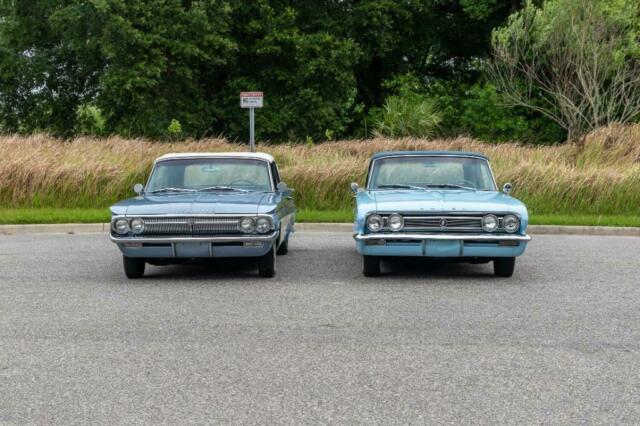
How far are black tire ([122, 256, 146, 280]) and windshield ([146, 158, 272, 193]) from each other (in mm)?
1115

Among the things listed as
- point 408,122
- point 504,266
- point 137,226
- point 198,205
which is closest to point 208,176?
point 198,205

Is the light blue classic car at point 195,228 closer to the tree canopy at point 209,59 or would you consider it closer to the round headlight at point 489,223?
the round headlight at point 489,223

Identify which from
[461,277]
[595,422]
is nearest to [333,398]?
[595,422]

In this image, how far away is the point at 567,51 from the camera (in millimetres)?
33031

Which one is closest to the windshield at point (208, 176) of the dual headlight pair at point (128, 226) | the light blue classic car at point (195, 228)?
the light blue classic car at point (195, 228)

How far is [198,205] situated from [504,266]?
3514 millimetres

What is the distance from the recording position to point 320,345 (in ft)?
22.3

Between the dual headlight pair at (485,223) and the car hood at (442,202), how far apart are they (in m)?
0.08

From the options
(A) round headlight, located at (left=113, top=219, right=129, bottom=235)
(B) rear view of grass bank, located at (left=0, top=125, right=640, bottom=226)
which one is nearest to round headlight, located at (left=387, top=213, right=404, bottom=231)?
(A) round headlight, located at (left=113, top=219, right=129, bottom=235)

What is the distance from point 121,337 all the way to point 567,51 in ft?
94.4

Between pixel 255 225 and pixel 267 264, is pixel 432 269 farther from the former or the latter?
pixel 255 225

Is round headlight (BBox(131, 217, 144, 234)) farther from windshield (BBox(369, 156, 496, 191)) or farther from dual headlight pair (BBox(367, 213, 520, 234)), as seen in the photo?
windshield (BBox(369, 156, 496, 191))

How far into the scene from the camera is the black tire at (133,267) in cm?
1030

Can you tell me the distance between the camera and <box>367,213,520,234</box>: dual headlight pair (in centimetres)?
985
